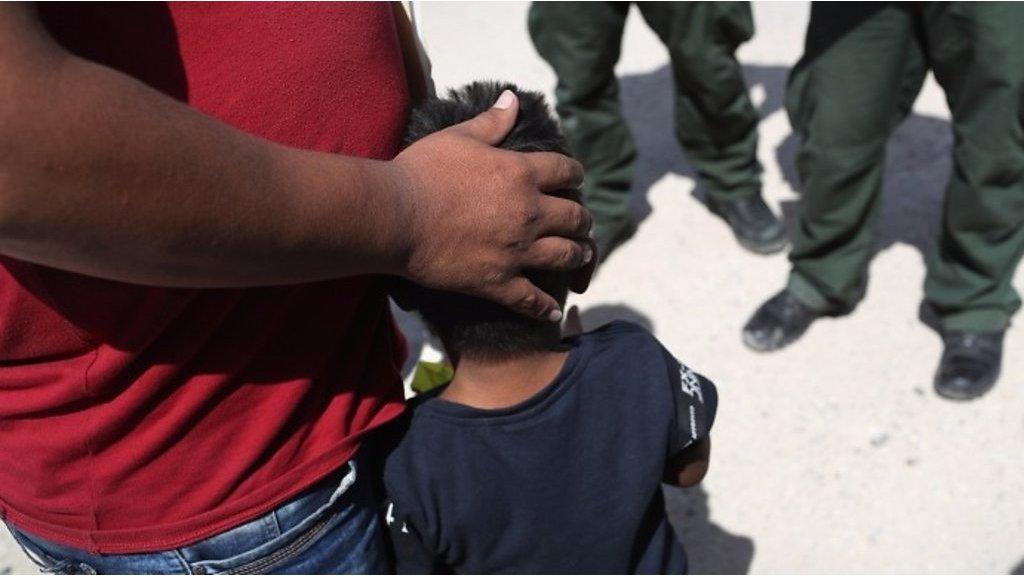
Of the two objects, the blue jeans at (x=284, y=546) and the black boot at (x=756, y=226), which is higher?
the blue jeans at (x=284, y=546)

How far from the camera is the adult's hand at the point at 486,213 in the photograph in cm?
112

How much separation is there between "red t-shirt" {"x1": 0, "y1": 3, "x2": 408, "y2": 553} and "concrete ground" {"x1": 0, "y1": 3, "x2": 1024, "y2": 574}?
5.21ft

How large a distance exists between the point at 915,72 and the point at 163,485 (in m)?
2.62

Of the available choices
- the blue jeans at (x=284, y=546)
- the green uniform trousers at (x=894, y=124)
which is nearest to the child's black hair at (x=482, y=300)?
the blue jeans at (x=284, y=546)

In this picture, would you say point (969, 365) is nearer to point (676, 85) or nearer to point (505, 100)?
point (676, 85)

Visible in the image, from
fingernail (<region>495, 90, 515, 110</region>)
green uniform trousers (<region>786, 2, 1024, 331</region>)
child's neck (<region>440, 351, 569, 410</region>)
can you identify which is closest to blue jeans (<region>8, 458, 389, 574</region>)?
child's neck (<region>440, 351, 569, 410</region>)

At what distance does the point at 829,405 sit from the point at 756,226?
85cm

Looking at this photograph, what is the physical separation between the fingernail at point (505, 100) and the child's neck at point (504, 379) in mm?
383

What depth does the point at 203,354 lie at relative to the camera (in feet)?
3.90

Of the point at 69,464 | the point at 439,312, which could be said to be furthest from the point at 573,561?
the point at 69,464

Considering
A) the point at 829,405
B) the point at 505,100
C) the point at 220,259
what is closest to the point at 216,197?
the point at 220,259

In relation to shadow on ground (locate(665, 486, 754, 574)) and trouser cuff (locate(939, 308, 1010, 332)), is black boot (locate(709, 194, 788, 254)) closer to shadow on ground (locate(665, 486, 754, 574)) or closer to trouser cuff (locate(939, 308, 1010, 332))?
trouser cuff (locate(939, 308, 1010, 332))

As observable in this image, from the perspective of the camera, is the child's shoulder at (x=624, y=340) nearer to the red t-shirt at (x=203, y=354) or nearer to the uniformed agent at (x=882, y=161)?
the red t-shirt at (x=203, y=354)

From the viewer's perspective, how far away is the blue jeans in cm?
128
